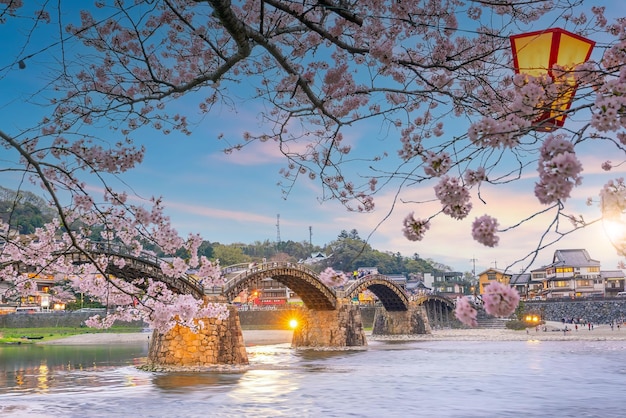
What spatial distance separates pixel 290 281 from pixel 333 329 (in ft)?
23.0

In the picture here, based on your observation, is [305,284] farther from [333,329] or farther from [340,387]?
[340,387]

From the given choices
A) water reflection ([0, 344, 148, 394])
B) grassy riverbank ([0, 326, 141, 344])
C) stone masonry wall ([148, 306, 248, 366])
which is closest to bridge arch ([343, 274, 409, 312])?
water reflection ([0, 344, 148, 394])

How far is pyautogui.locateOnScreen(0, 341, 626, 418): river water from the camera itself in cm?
2055

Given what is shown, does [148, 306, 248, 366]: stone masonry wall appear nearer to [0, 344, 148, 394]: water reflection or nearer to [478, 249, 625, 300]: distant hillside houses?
[0, 344, 148, 394]: water reflection

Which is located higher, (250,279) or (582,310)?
(250,279)

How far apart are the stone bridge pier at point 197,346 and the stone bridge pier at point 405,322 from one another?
36.4 meters

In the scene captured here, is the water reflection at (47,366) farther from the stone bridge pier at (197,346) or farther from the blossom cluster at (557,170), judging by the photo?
the blossom cluster at (557,170)

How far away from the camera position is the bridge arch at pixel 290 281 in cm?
3553

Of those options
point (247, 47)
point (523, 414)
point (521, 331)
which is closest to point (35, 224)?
point (521, 331)

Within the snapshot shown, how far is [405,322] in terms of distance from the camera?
65750 mm

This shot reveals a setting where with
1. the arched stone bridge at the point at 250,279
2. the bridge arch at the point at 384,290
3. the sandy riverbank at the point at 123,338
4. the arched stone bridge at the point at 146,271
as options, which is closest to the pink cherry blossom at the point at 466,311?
the arched stone bridge at the point at 250,279

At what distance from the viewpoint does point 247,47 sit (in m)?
6.43

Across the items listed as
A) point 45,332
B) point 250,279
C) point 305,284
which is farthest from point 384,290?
point 45,332

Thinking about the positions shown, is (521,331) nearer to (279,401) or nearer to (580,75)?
(279,401)
